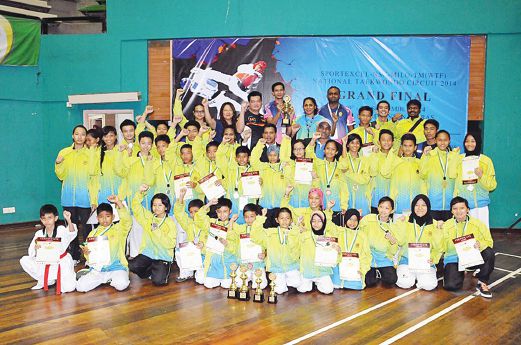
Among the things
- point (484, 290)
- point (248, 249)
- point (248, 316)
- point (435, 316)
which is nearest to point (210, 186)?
point (248, 249)

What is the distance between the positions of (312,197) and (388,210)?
0.86 m

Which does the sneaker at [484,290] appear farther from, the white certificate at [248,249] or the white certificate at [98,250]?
the white certificate at [98,250]

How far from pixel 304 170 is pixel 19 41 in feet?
20.2

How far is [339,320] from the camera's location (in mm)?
4488

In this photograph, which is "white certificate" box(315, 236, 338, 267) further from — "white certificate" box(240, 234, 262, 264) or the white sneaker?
the white sneaker

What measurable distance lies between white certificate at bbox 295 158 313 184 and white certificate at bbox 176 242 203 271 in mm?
1449

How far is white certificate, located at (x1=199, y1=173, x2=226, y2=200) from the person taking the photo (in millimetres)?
5973

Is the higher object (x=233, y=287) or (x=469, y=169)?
(x=469, y=169)

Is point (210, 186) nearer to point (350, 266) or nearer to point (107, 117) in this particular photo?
point (350, 266)

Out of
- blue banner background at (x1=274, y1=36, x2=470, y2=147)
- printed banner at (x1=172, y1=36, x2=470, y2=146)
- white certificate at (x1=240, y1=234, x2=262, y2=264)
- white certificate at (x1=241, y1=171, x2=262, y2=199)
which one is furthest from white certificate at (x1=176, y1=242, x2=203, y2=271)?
blue banner background at (x1=274, y1=36, x2=470, y2=147)

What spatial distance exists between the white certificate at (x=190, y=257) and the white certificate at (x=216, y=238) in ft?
0.56

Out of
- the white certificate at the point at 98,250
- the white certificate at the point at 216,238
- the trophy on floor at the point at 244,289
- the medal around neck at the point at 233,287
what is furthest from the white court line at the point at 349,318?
the white certificate at the point at 98,250

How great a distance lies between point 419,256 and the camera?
534cm

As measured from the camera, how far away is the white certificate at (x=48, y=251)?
531 cm
